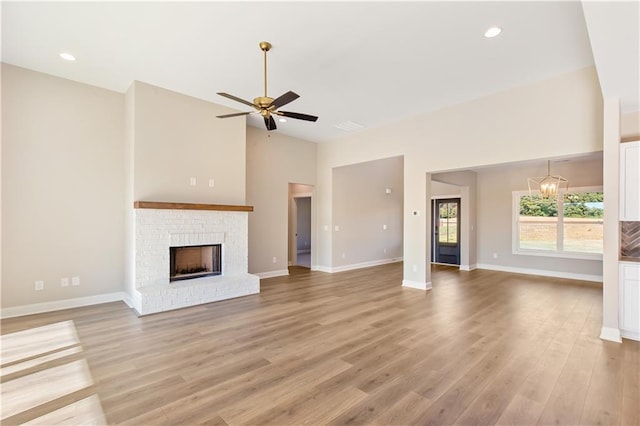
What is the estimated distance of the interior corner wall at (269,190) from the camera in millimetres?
6746

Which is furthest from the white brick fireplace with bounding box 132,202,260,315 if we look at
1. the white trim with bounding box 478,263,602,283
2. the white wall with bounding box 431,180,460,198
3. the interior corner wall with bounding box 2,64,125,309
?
the white trim with bounding box 478,263,602,283

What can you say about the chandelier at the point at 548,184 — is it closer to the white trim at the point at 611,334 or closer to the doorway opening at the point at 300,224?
the white trim at the point at 611,334

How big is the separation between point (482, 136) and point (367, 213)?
4.07 metres

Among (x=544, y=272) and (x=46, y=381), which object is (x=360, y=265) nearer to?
(x=544, y=272)

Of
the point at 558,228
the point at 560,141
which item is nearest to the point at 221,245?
the point at 560,141

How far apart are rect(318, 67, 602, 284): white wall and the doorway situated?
129 inches

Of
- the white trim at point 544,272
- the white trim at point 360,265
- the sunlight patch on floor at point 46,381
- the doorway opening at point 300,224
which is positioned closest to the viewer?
the sunlight patch on floor at point 46,381

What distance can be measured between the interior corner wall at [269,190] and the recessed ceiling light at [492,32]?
483 centimetres

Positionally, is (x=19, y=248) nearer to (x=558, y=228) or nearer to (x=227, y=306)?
(x=227, y=306)

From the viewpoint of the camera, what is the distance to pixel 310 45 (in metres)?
3.51

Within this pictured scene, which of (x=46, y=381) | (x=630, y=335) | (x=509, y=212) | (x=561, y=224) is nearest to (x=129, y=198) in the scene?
(x=46, y=381)

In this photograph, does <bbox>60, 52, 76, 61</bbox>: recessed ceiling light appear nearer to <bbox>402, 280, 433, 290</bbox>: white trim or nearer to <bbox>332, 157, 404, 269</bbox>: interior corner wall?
<bbox>332, 157, 404, 269</bbox>: interior corner wall

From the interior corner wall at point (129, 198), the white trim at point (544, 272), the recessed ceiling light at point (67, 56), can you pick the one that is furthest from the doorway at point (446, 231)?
the recessed ceiling light at point (67, 56)

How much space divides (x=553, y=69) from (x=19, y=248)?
7.89 metres
